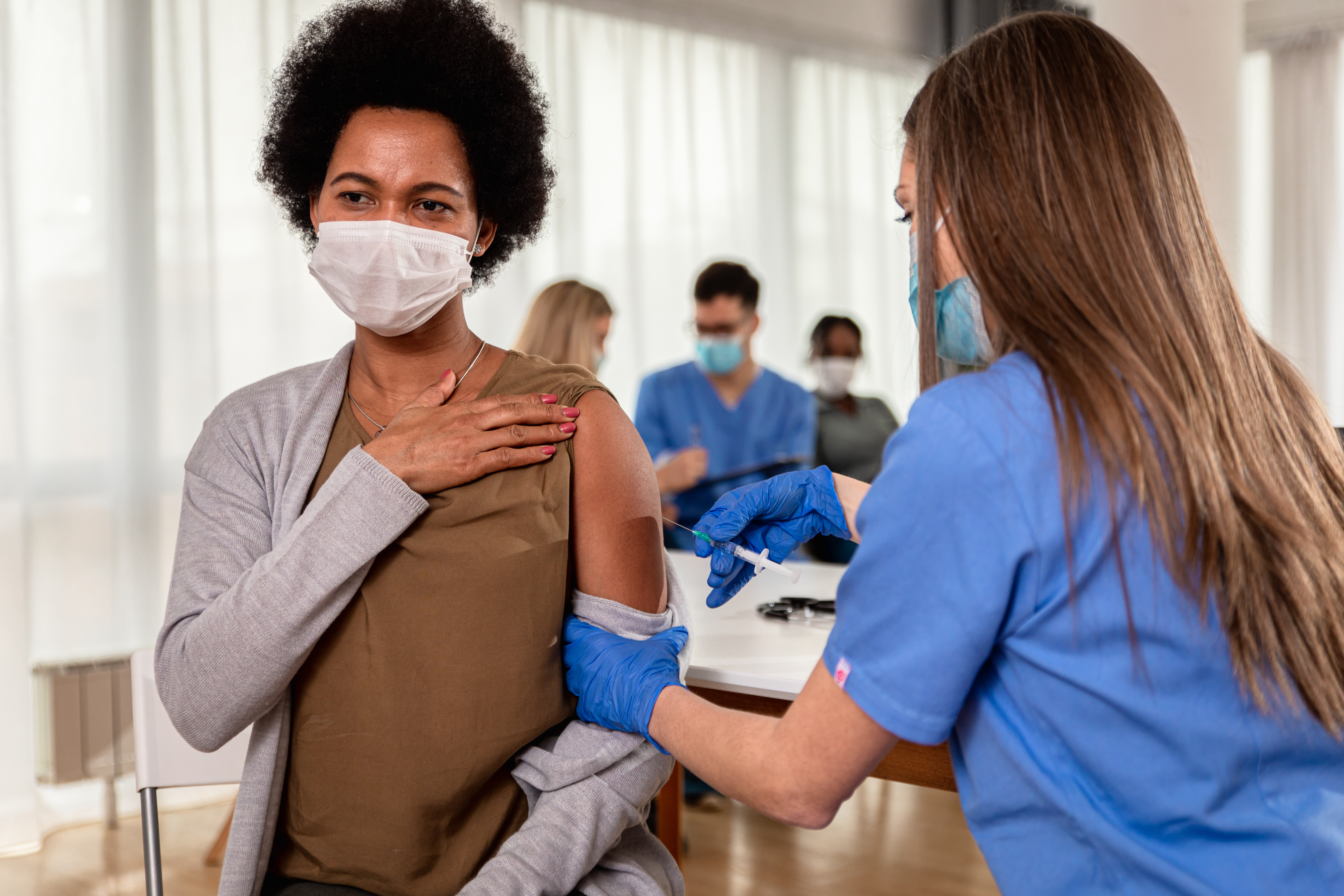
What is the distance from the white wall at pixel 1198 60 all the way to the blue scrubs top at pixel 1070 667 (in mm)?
2702

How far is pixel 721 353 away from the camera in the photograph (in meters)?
3.52

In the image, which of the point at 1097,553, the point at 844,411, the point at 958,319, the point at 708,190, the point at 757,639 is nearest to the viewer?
the point at 1097,553

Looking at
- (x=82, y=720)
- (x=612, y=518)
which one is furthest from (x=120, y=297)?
(x=612, y=518)

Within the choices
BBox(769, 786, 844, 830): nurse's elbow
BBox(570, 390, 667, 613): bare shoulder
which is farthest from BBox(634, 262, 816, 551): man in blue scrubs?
BBox(769, 786, 844, 830): nurse's elbow

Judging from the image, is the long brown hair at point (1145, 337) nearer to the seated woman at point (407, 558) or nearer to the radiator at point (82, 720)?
the seated woman at point (407, 558)

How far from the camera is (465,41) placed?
124cm

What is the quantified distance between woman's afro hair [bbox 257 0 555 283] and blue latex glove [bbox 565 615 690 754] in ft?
1.64

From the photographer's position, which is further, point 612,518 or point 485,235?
point 485,235

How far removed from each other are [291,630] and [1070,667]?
2.10ft

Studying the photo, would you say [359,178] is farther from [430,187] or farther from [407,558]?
[407,558]

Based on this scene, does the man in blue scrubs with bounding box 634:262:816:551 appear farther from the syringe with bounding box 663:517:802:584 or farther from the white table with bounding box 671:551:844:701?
the syringe with bounding box 663:517:802:584

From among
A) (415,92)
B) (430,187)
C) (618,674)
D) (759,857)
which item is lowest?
(759,857)

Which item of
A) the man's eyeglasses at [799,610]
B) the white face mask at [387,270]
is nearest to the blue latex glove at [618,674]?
the white face mask at [387,270]

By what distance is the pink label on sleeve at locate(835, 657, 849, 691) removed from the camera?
0.76 meters
